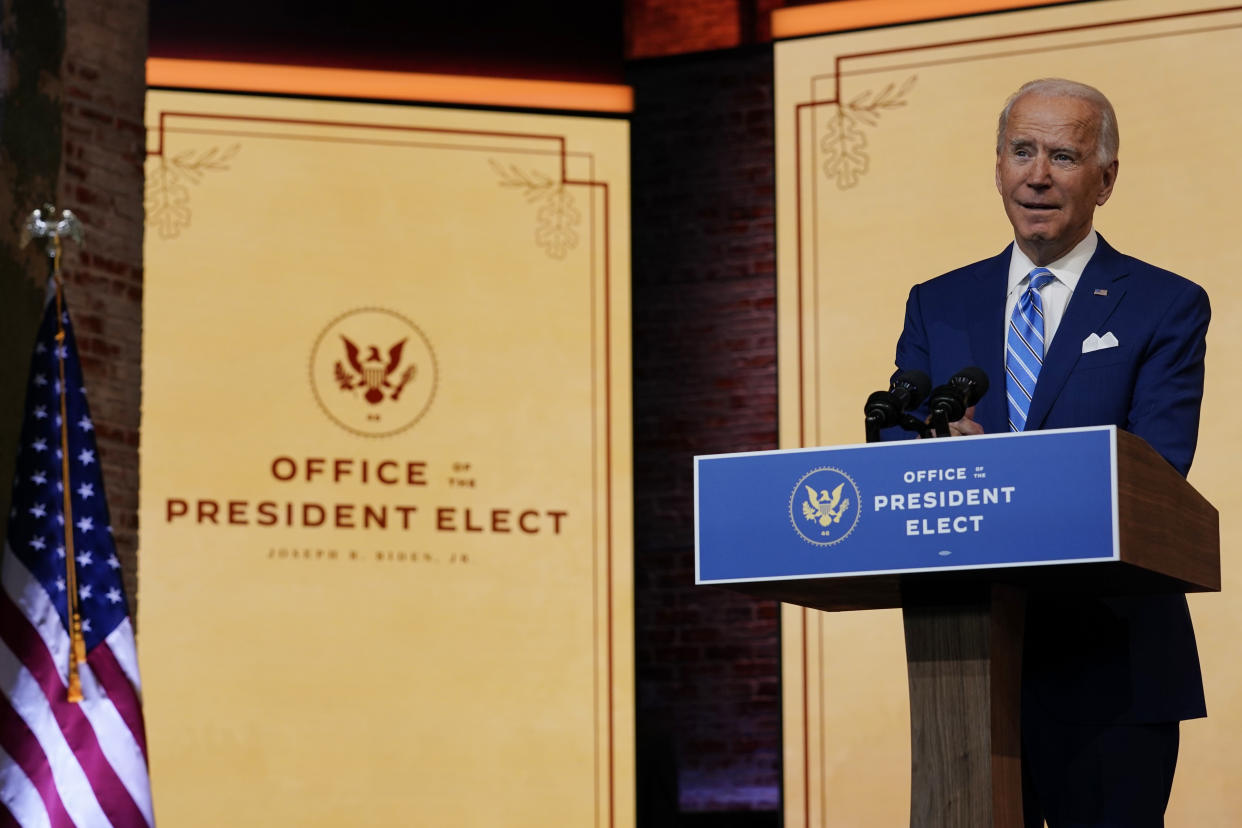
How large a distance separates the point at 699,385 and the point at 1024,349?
358 centimetres

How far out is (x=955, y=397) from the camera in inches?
103

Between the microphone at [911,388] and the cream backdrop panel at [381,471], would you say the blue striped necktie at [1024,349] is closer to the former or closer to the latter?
the microphone at [911,388]

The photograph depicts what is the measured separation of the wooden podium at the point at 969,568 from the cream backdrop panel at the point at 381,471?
11.2ft

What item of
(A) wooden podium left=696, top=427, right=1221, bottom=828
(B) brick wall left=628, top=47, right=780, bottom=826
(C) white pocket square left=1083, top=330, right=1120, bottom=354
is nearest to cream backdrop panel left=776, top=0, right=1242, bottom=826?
(B) brick wall left=628, top=47, right=780, bottom=826

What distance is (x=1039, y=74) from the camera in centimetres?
579

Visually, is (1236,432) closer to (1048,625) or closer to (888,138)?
(888,138)

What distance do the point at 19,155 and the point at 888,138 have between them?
9.27ft

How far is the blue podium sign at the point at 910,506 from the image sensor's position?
2391mm

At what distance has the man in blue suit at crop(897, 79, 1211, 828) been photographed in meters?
2.77

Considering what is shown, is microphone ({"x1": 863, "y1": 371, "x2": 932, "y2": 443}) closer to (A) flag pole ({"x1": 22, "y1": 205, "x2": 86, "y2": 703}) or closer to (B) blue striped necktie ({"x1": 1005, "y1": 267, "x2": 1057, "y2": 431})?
(B) blue striped necktie ({"x1": 1005, "y1": 267, "x2": 1057, "y2": 431})

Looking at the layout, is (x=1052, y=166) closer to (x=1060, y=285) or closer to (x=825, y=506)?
(x=1060, y=285)

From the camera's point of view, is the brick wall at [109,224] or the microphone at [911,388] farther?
the brick wall at [109,224]

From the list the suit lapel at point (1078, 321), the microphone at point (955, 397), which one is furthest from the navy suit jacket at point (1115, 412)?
the microphone at point (955, 397)

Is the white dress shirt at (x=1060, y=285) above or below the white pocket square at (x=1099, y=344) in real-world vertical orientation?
above
